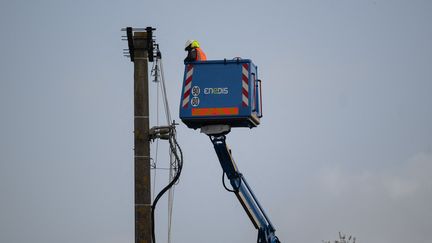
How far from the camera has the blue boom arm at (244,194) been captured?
1430 cm

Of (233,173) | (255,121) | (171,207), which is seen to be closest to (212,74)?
(255,121)

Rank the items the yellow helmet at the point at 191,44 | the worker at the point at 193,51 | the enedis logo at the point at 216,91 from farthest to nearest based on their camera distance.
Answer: the yellow helmet at the point at 191,44, the worker at the point at 193,51, the enedis logo at the point at 216,91

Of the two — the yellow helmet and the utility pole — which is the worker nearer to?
the yellow helmet

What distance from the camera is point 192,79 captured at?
1352 cm

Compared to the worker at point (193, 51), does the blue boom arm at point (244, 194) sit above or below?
below

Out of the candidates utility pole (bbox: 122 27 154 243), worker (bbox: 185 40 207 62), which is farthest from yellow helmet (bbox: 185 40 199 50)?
utility pole (bbox: 122 27 154 243)

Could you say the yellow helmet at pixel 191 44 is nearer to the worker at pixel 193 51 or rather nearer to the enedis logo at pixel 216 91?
the worker at pixel 193 51

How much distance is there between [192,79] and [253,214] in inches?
136

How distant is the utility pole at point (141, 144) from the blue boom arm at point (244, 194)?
1.32m

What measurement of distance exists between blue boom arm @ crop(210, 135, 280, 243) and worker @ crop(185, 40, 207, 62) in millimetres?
1476

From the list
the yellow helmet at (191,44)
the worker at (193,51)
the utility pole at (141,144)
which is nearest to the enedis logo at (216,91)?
the worker at (193,51)

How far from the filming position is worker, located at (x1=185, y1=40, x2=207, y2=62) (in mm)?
13688

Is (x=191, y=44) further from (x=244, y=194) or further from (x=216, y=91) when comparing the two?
(x=244, y=194)

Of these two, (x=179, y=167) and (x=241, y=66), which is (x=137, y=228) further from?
(x=241, y=66)
